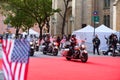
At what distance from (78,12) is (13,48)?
52387 millimetres

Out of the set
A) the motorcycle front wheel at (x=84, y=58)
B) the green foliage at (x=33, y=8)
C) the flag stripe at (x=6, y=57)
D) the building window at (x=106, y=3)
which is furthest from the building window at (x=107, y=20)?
the flag stripe at (x=6, y=57)

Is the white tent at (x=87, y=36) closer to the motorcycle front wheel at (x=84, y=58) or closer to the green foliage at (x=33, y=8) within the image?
the motorcycle front wheel at (x=84, y=58)

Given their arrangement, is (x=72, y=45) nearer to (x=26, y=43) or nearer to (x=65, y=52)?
(x=65, y=52)

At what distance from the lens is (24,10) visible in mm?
59000

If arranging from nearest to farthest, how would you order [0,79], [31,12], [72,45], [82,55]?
[0,79], [82,55], [72,45], [31,12]

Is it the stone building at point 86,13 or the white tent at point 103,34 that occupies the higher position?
the stone building at point 86,13

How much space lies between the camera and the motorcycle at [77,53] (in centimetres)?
2553

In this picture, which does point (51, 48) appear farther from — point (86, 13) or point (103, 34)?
point (86, 13)

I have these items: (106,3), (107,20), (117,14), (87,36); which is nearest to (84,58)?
(87,36)

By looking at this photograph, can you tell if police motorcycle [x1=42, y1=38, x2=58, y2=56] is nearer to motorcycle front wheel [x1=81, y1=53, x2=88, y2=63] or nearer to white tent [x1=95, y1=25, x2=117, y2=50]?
white tent [x1=95, y1=25, x2=117, y2=50]

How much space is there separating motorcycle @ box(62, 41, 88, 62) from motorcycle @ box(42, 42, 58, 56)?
18.1ft

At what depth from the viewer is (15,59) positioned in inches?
298

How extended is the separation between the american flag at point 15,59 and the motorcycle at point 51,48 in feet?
83.9

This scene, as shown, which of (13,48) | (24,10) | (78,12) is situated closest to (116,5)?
(78,12)
